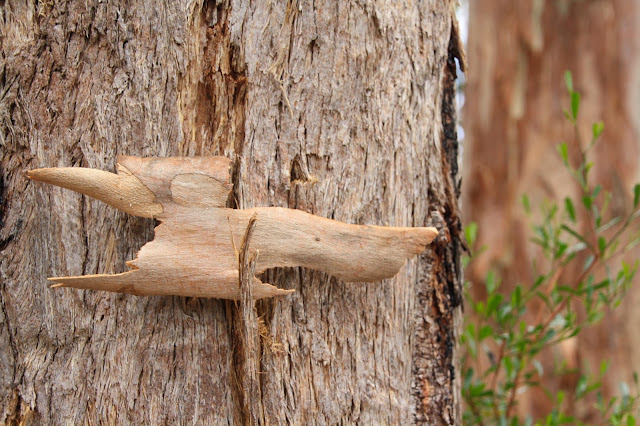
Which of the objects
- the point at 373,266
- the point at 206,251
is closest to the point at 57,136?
the point at 206,251

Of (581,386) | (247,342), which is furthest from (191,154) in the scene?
(581,386)

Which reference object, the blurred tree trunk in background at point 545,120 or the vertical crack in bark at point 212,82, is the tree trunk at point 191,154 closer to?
the vertical crack in bark at point 212,82

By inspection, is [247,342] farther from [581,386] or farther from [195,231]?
[581,386]

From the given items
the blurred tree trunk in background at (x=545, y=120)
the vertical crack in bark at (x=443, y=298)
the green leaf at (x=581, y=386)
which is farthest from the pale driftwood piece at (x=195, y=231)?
the blurred tree trunk in background at (x=545, y=120)

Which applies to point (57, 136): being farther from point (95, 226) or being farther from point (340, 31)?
point (340, 31)

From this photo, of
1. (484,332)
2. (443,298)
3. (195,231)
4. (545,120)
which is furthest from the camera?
(545,120)

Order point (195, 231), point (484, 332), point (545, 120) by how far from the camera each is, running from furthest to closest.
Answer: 1. point (545, 120)
2. point (484, 332)
3. point (195, 231)

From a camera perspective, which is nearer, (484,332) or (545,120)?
(484,332)
